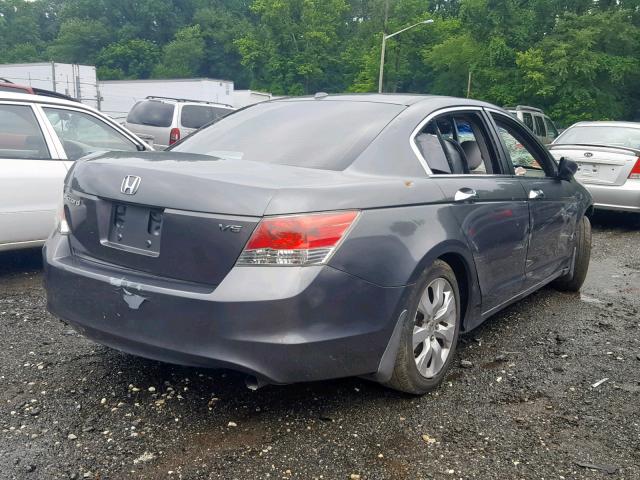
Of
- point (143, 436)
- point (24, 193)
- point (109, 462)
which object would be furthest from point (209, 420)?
point (24, 193)

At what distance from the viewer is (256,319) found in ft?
8.23

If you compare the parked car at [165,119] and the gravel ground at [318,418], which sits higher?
the parked car at [165,119]

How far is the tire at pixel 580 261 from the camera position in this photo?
17.2ft

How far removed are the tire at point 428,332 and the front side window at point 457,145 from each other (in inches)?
24.7

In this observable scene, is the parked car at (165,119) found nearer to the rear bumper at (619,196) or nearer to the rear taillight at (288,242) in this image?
the rear bumper at (619,196)

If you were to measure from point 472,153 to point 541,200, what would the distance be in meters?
0.73

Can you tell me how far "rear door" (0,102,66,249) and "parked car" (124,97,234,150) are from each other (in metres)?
8.09

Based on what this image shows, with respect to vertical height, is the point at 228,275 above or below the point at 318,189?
below

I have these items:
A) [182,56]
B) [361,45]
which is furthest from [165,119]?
[182,56]

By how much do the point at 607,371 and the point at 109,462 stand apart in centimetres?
285

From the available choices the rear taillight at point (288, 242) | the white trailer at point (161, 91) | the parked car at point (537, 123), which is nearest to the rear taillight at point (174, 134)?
the parked car at point (537, 123)

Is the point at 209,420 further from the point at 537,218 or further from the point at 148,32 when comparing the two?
the point at 148,32

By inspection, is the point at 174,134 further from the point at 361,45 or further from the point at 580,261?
the point at 361,45

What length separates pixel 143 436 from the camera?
109 inches
